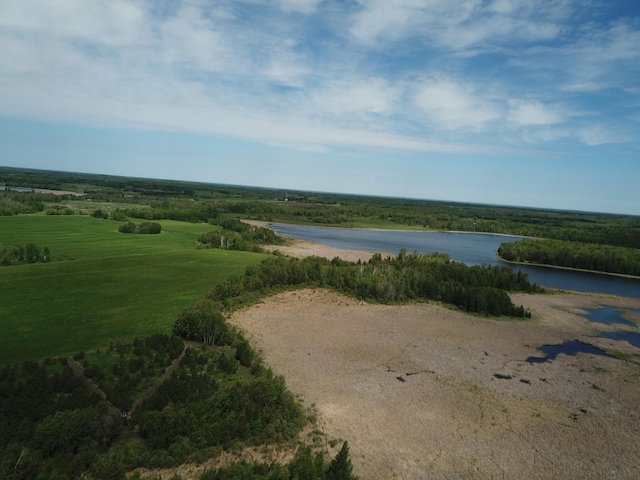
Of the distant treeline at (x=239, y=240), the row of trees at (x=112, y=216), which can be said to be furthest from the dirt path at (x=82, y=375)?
the row of trees at (x=112, y=216)

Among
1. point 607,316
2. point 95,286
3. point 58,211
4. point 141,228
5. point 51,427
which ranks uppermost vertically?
point 58,211

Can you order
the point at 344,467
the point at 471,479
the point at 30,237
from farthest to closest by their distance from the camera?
the point at 30,237, the point at 471,479, the point at 344,467

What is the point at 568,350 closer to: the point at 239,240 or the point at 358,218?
the point at 239,240

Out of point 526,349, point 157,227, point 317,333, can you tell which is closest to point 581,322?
point 526,349

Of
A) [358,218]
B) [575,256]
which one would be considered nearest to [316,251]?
[575,256]

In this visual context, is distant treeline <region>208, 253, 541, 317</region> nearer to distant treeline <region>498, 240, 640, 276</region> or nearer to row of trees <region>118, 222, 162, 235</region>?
distant treeline <region>498, 240, 640, 276</region>

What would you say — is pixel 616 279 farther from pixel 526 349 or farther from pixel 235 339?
pixel 235 339

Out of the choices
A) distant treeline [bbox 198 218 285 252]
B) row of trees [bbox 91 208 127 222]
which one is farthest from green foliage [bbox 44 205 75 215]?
distant treeline [bbox 198 218 285 252]
